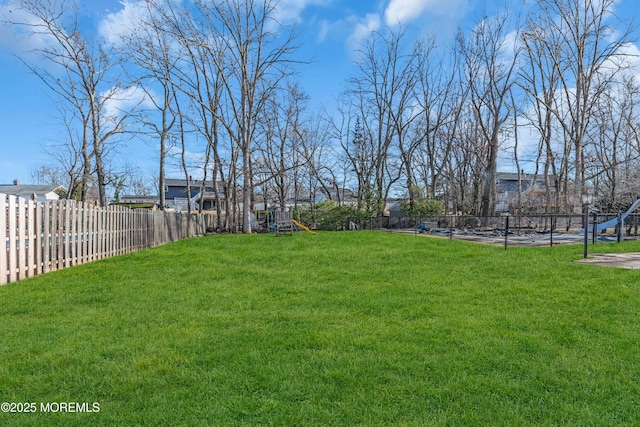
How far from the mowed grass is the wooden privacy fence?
68 centimetres

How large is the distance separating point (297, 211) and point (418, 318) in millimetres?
22000

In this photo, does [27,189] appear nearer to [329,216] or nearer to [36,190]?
[36,190]

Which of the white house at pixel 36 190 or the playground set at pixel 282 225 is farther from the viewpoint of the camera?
the white house at pixel 36 190

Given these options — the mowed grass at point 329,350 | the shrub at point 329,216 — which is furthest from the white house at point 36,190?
the mowed grass at point 329,350

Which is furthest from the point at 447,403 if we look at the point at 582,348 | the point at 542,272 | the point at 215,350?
the point at 542,272

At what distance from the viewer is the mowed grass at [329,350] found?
2.39 metres

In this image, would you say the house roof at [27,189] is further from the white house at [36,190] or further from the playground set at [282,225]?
the playground set at [282,225]

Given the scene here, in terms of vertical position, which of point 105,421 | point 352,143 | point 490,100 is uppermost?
point 490,100

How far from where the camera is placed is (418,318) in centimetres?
429

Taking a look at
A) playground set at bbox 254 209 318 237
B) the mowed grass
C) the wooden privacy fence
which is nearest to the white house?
playground set at bbox 254 209 318 237

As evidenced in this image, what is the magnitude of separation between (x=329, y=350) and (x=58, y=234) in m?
7.00

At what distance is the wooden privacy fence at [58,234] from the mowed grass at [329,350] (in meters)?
0.68

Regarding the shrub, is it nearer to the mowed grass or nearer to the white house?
the mowed grass

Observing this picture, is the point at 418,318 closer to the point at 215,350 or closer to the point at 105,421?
the point at 215,350
